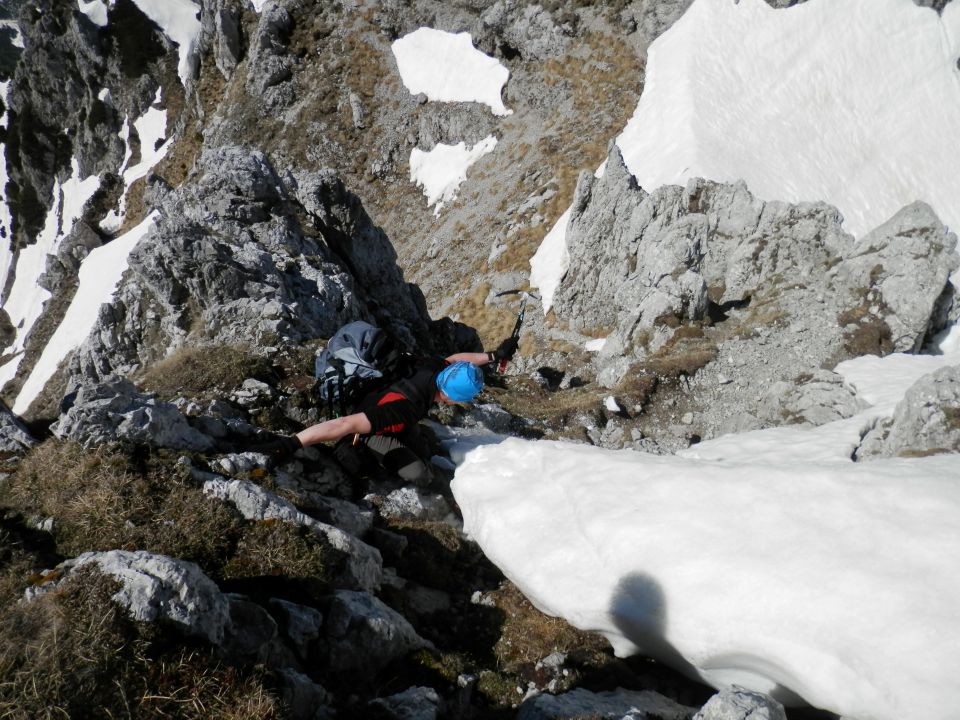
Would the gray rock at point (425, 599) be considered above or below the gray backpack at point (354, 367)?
below

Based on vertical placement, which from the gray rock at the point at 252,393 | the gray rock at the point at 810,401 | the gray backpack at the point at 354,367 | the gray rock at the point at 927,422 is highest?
the gray rock at the point at 810,401

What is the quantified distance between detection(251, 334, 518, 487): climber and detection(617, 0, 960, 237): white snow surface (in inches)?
970

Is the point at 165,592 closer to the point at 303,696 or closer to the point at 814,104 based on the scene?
the point at 303,696

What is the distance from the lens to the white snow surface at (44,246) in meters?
63.2

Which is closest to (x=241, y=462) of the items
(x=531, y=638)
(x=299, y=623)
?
(x=299, y=623)

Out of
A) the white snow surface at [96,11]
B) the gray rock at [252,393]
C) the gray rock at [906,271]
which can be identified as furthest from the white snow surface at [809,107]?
the white snow surface at [96,11]

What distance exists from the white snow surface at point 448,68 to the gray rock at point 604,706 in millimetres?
49988

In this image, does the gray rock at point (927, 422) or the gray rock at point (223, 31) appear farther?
the gray rock at point (223, 31)

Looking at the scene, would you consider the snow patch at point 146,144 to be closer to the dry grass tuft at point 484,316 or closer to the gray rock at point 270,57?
the gray rock at point 270,57

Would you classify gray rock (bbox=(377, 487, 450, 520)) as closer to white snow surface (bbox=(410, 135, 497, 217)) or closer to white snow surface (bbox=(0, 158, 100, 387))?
white snow surface (bbox=(410, 135, 497, 217))

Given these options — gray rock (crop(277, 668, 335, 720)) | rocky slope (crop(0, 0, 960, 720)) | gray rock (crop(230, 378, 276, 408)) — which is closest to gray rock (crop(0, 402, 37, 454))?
rocky slope (crop(0, 0, 960, 720))

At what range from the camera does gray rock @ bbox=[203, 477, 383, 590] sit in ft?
19.3

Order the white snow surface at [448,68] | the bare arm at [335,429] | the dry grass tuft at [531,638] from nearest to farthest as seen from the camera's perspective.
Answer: the dry grass tuft at [531,638]
the bare arm at [335,429]
the white snow surface at [448,68]

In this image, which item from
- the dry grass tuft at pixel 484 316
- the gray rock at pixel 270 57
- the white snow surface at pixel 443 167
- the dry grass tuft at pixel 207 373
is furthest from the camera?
the gray rock at pixel 270 57
